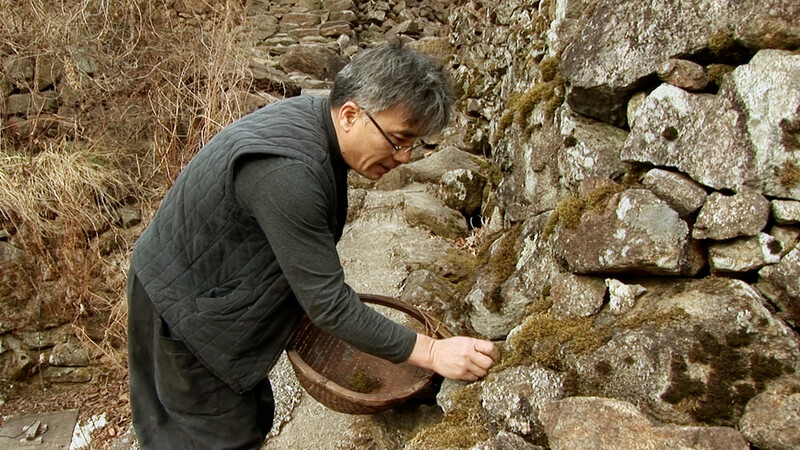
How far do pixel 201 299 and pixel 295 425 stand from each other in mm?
1472

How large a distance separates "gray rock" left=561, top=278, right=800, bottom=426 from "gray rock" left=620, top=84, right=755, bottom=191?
0.34 meters

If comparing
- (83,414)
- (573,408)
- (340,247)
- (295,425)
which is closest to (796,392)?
(573,408)

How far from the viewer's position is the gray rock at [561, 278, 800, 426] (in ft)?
5.08

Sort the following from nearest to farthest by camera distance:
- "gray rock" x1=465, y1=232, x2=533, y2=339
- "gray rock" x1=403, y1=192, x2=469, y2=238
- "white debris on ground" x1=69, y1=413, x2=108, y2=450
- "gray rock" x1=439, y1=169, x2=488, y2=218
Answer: "gray rock" x1=465, y1=232, x2=533, y2=339, "white debris on ground" x1=69, y1=413, x2=108, y2=450, "gray rock" x1=403, y1=192, x2=469, y2=238, "gray rock" x1=439, y1=169, x2=488, y2=218

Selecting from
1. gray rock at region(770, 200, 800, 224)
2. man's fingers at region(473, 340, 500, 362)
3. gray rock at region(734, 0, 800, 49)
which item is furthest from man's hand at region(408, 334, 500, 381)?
gray rock at region(734, 0, 800, 49)

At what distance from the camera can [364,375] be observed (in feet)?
7.95

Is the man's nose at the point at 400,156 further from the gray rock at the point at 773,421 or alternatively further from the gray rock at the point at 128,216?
the gray rock at the point at 128,216

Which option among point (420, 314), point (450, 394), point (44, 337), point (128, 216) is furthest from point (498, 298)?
point (44, 337)

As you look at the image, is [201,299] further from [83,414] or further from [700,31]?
[83,414]

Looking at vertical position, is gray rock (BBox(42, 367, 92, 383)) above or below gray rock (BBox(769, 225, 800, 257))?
below

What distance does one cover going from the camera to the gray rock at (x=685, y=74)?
191cm

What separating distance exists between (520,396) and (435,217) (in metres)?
2.67

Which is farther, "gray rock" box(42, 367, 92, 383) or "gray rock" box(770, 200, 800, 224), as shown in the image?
"gray rock" box(42, 367, 92, 383)

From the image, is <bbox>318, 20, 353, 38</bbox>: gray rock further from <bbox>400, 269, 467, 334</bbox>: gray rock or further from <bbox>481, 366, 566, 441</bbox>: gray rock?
<bbox>481, 366, 566, 441</bbox>: gray rock
